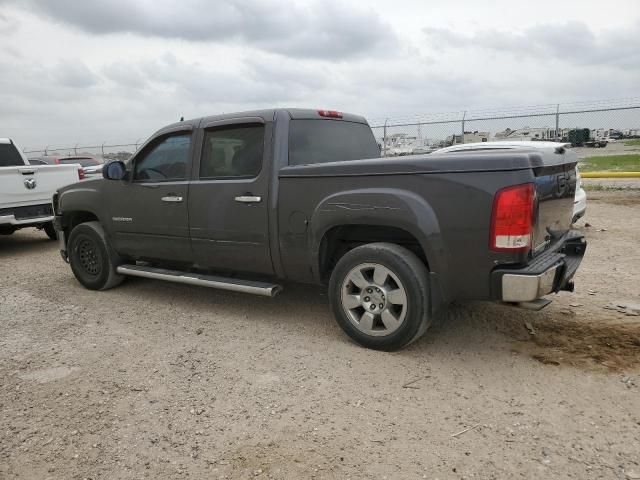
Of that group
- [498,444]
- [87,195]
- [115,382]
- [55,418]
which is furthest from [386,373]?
[87,195]

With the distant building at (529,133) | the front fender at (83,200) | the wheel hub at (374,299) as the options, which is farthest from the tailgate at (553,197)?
the distant building at (529,133)

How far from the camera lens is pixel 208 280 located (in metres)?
4.72

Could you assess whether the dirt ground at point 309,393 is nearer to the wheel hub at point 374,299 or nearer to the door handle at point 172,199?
the wheel hub at point 374,299

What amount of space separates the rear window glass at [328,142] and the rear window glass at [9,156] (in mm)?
7178

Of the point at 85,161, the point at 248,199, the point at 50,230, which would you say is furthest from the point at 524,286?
the point at 85,161

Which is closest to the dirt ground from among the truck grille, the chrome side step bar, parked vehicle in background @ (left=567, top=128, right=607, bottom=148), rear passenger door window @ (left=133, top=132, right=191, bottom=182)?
the chrome side step bar

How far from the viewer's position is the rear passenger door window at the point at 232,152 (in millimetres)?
4469

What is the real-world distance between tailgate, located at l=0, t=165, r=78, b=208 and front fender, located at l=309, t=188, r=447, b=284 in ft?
20.7

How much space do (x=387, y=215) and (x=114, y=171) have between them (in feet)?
10.0

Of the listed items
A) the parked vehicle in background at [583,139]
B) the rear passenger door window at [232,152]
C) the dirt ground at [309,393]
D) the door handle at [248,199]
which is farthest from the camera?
the parked vehicle in background at [583,139]

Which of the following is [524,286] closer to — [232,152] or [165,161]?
[232,152]

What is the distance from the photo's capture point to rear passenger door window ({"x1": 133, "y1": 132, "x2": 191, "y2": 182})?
196 inches

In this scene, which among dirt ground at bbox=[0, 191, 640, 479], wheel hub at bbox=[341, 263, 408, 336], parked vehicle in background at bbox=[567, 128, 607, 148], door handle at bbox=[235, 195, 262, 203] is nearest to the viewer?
dirt ground at bbox=[0, 191, 640, 479]

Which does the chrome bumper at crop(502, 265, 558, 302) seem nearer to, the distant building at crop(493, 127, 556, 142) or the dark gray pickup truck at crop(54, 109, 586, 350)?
the dark gray pickup truck at crop(54, 109, 586, 350)
